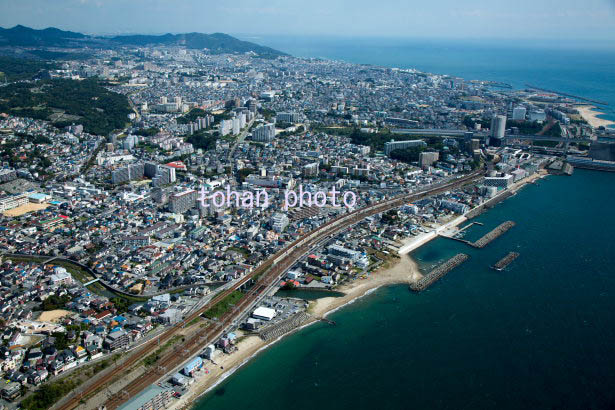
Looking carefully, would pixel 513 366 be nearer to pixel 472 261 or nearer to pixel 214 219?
pixel 472 261

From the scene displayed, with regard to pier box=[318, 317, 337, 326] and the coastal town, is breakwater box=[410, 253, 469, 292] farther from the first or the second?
pier box=[318, 317, 337, 326]

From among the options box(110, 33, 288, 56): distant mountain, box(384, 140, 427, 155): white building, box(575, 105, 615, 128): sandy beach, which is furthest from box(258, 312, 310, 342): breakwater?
box(110, 33, 288, 56): distant mountain

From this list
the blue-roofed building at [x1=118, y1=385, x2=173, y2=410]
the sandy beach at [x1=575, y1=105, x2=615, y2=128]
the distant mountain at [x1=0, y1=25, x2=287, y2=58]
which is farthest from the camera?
the distant mountain at [x1=0, y1=25, x2=287, y2=58]

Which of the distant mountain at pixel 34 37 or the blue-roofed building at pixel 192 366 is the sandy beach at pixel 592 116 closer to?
the blue-roofed building at pixel 192 366

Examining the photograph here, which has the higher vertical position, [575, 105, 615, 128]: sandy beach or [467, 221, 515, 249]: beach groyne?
[575, 105, 615, 128]: sandy beach

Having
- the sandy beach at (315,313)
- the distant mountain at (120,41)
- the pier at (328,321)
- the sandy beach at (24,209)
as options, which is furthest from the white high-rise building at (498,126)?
the distant mountain at (120,41)
